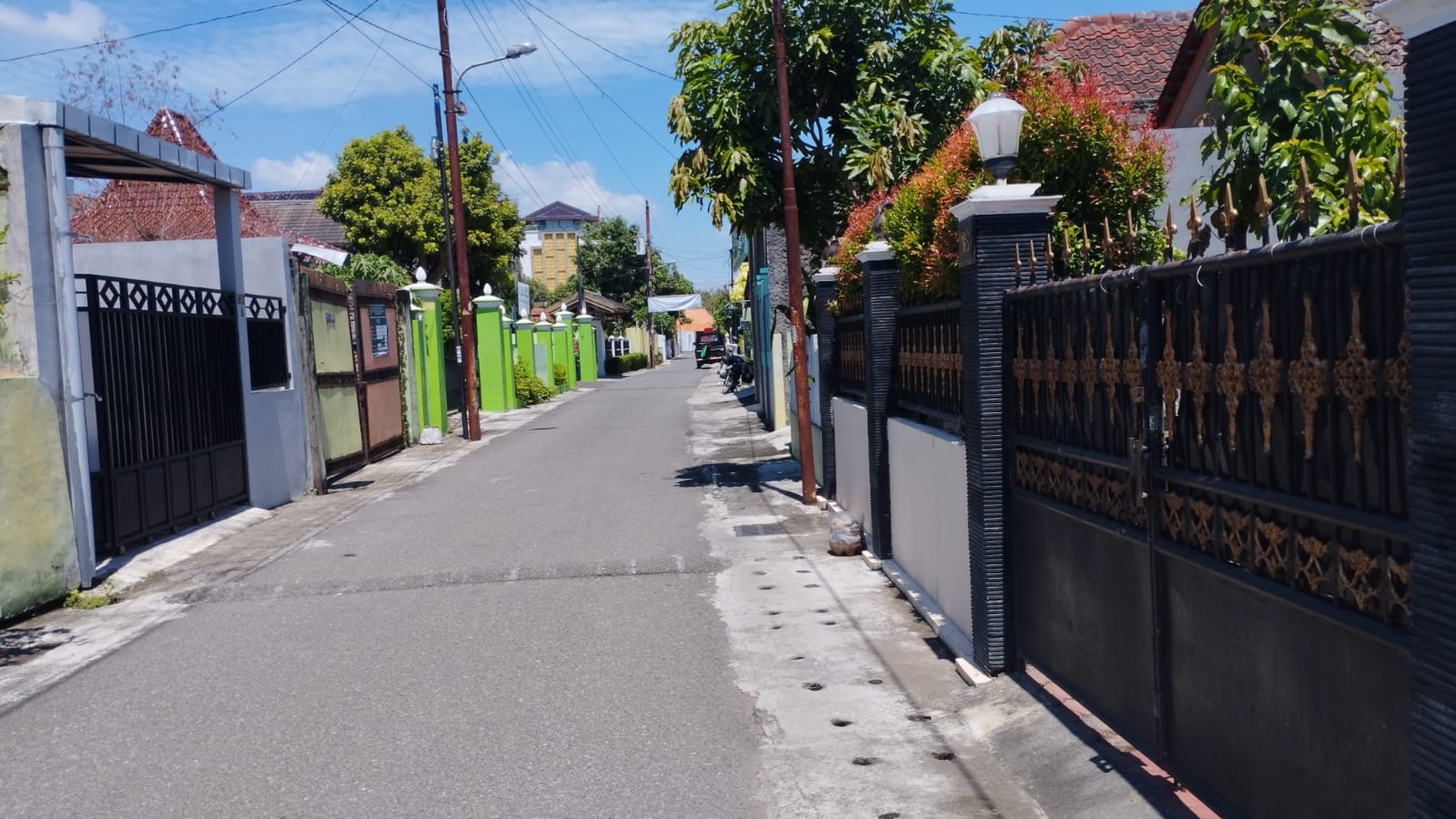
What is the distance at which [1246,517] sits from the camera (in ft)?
12.2

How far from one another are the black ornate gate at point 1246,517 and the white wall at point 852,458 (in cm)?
493

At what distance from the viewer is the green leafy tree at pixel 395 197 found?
3625 centimetres

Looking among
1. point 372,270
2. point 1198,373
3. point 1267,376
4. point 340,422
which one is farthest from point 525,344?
point 1267,376

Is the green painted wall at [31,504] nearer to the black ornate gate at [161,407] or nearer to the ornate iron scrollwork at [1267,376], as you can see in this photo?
the black ornate gate at [161,407]

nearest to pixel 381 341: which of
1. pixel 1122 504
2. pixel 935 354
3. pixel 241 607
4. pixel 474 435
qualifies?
pixel 474 435

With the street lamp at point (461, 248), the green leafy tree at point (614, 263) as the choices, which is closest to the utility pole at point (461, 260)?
the street lamp at point (461, 248)

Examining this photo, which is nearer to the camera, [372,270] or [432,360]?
[432,360]

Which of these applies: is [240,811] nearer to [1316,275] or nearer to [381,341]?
[1316,275]

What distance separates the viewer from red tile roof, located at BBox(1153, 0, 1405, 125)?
1229cm

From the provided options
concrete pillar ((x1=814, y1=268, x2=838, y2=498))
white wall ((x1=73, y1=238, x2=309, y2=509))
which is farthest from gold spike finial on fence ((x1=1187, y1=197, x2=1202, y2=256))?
white wall ((x1=73, y1=238, x2=309, y2=509))

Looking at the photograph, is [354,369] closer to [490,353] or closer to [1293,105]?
[490,353]

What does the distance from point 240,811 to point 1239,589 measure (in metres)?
3.89

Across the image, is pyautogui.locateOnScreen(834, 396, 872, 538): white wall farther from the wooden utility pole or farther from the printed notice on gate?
the printed notice on gate

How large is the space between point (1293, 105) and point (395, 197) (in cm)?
3255
